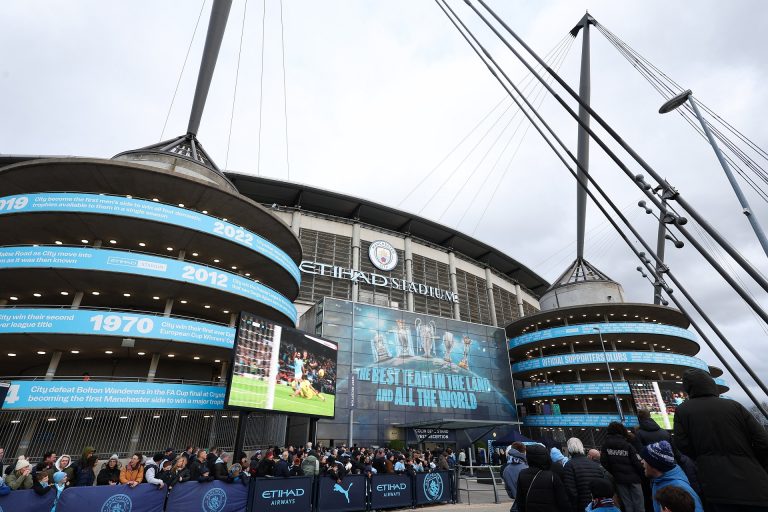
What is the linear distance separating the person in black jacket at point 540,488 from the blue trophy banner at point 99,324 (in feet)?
67.1

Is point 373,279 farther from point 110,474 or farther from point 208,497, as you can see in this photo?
point 110,474

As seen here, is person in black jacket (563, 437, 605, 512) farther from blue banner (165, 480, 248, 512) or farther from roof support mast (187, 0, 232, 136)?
roof support mast (187, 0, 232, 136)

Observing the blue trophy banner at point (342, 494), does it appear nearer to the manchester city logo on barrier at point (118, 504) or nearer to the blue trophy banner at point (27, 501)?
the manchester city logo on barrier at point (118, 504)

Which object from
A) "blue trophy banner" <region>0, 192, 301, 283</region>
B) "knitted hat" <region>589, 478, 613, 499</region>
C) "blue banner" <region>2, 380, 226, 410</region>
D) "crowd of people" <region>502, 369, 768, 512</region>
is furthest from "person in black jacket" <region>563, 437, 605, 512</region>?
"blue trophy banner" <region>0, 192, 301, 283</region>

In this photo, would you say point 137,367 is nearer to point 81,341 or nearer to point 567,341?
point 81,341

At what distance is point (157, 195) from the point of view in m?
24.8

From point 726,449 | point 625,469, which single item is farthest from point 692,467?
point 726,449

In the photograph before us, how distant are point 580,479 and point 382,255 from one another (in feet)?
136

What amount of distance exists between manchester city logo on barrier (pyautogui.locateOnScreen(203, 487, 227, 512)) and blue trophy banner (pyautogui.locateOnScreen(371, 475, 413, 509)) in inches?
202

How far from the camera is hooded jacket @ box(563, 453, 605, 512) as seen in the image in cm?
551

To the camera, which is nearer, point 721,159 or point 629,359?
point 721,159

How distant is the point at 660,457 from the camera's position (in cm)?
379

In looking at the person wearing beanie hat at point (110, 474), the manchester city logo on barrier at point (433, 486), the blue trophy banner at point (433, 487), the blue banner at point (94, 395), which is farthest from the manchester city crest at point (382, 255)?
the person wearing beanie hat at point (110, 474)

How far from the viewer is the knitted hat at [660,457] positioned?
3775 mm
